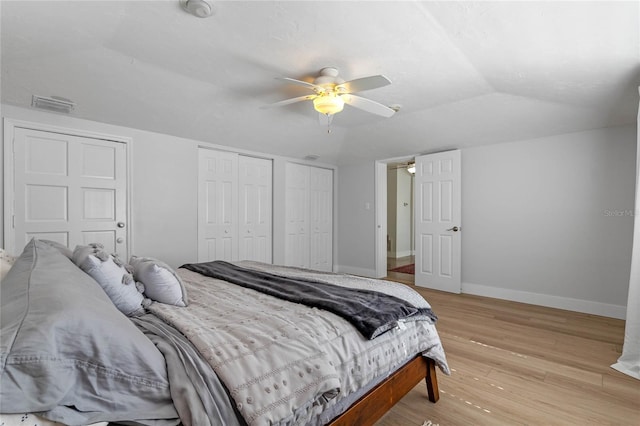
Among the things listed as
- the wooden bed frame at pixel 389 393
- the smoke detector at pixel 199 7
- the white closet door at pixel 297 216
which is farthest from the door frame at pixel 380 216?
the smoke detector at pixel 199 7

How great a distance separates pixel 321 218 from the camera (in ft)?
19.5

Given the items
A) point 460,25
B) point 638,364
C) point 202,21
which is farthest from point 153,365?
point 638,364

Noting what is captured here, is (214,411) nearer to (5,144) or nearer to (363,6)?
(363,6)

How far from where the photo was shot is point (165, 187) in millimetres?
3895

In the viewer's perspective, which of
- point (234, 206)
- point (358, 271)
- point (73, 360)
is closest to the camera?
point (73, 360)

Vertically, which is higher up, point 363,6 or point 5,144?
point 363,6

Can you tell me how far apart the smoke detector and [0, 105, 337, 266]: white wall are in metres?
2.13

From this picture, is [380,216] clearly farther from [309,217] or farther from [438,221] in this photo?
[309,217]

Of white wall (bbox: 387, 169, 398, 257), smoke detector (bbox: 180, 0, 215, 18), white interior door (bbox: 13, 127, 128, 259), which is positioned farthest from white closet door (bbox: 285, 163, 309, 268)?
smoke detector (bbox: 180, 0, 215, 18)

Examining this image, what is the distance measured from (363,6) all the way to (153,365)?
7.50 ft

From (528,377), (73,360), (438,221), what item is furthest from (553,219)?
(73,360)

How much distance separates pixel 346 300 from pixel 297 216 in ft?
12.7

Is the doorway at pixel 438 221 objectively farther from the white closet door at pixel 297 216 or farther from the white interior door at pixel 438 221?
the white closet door at pixel 297 216

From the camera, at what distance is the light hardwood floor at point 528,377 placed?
5.95 ft
